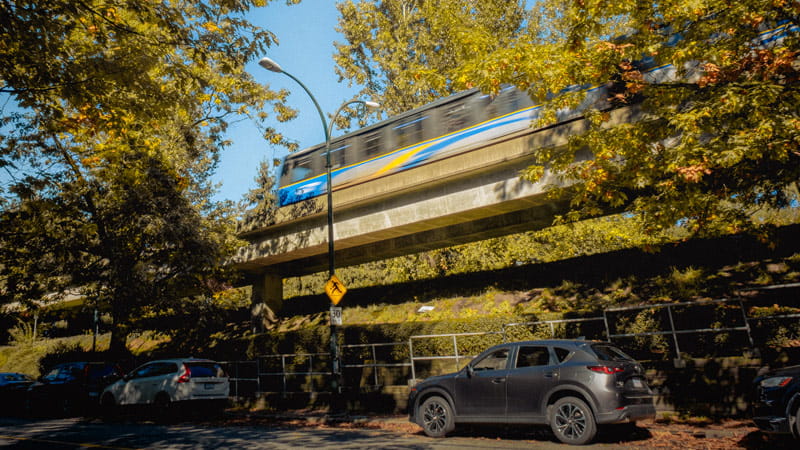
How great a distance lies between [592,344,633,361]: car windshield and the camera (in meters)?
7.38

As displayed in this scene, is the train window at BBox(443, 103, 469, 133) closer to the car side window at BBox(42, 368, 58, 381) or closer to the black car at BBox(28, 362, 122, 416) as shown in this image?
the black car at BBox(28, 362, 122, 416)

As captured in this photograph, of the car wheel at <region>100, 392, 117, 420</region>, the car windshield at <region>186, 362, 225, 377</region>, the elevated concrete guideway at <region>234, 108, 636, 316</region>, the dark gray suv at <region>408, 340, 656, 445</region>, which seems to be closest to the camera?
the dark gray suv at <region>408, 340, 656, 445</region>

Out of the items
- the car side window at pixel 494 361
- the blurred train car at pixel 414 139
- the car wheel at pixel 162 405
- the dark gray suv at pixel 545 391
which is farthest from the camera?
the blurred train car at pixel 414 139

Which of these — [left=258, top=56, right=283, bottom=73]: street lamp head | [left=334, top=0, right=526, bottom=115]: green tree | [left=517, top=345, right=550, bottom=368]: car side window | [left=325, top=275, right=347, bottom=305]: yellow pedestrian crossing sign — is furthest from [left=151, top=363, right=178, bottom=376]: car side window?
[left=334, top=0, right=526, bottom=115]: green tree

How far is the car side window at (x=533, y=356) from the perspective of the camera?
7.77 m

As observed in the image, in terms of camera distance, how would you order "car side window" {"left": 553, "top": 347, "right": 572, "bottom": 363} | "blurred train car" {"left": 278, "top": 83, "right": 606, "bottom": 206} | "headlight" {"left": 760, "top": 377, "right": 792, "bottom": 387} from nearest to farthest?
"headlight" {"left": 760, "top": 377, "right": 792, "bottom": 387}, "car side window" {"left": 553, "top": 347, "right": 572, "bottom": 363}, "blurred train car" {"left": 278, "top": 83, "right": 606, "bottom": 206}

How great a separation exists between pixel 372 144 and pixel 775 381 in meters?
15.0

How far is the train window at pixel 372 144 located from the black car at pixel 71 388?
37.7 feet

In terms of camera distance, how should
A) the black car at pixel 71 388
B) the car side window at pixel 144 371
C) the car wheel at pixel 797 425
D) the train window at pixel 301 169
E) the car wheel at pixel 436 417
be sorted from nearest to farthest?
the car wheel at pixel 797 425, the car wheel at pixel 436 417, the car side window at pixel 144 371, the black car at pixel 71 388, the train window at pixel 301 169

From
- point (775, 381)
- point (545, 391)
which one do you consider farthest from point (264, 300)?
point (775, 381)

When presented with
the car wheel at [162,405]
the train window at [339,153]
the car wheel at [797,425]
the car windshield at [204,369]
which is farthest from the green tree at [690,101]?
the car wheel at [162,405]

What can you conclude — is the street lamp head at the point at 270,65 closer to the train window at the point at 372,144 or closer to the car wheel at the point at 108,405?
the train window at the point at 372,144

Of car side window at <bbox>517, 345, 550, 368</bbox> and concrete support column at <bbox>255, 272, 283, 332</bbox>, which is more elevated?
concrete support column at <bbox>255, 272, 283, 332</bbox>

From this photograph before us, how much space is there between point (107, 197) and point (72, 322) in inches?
1189
